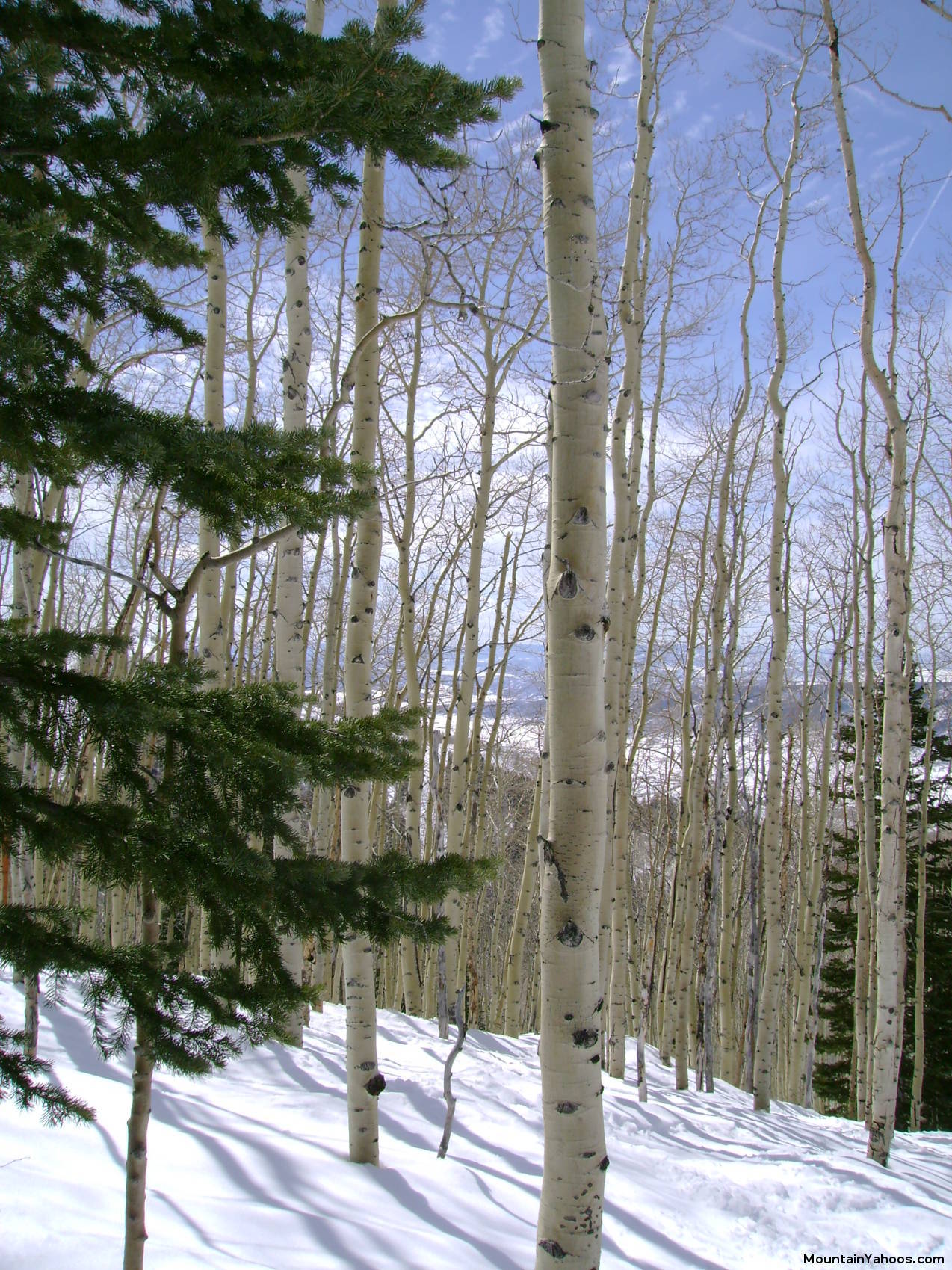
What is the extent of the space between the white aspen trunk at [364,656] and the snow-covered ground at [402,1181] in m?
0.32

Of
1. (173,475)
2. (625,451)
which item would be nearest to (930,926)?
(625,451)

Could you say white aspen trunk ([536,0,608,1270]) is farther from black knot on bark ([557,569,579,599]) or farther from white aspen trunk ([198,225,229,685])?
white aspen trunk ([198,225,229,685])

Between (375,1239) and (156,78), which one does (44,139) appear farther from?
(375,1239)

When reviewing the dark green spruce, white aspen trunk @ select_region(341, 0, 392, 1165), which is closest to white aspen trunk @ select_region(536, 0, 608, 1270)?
the dark green spruce

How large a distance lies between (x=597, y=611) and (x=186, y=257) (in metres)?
1.51

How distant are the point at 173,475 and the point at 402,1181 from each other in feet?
11.2

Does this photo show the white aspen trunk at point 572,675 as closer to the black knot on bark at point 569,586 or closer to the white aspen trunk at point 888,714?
the black knot on bark at point 569,586

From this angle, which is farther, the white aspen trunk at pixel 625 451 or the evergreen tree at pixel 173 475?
the white aspen trunk at pixel 625 451

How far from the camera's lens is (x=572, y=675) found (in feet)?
7.47

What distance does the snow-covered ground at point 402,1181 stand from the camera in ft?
9.00

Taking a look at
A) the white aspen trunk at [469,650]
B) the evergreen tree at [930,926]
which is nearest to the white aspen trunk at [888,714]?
the white aspen trunk at [469,650]

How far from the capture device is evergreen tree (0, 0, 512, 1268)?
69.9 inches

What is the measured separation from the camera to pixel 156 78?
213 centimetres

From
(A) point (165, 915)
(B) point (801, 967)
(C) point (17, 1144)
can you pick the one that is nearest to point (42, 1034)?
(C) point (17, 1144)
